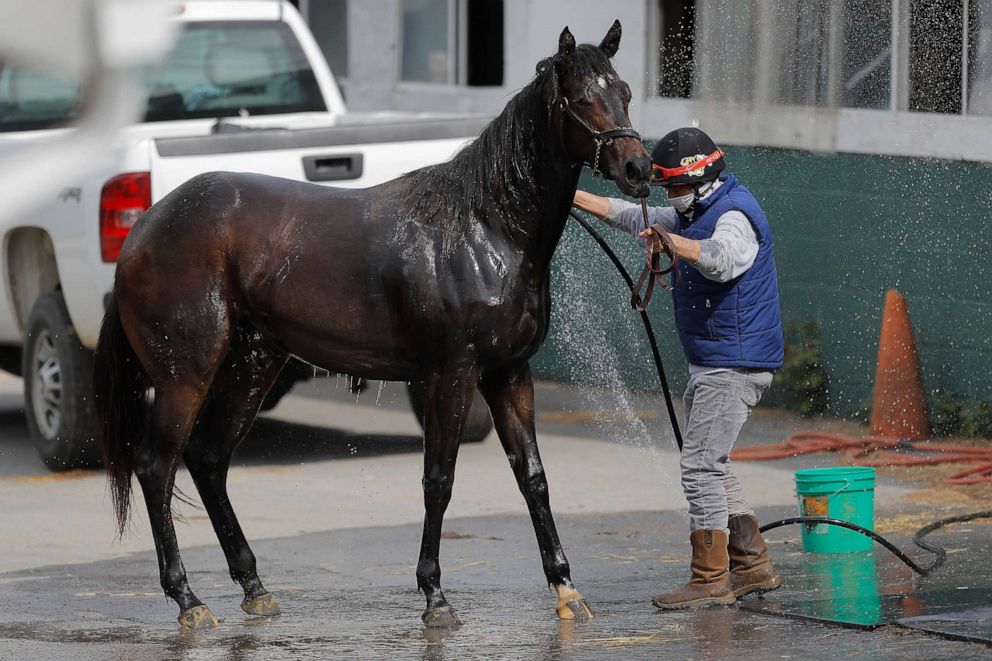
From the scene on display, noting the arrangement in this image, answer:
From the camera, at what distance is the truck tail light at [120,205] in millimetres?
9805

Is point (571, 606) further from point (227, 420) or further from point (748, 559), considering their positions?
point (227, 420)

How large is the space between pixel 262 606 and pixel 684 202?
7.70 feet

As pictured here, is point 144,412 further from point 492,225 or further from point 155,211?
point 492,225

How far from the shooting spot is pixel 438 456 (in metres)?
6.67

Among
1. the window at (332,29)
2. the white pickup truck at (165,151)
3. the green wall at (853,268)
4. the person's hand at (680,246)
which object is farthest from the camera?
the window at (332,29)

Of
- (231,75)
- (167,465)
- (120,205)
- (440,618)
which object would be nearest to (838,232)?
(231,75)

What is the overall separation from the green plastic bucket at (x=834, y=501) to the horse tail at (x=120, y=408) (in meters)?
2.90

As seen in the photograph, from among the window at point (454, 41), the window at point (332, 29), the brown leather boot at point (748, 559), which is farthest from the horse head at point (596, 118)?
the window at point (332, 29)

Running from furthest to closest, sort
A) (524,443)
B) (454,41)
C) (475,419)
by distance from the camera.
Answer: (454,41), (475,419), (524,443)

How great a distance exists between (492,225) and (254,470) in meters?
4.53

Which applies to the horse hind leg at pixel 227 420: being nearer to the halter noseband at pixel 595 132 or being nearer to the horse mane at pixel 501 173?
the horse mane at pixel 501 173

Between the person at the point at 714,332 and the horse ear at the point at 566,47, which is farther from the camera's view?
the person at the point at 714,332

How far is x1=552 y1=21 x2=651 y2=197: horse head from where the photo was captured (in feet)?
20.5

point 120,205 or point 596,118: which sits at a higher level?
point 596,118
